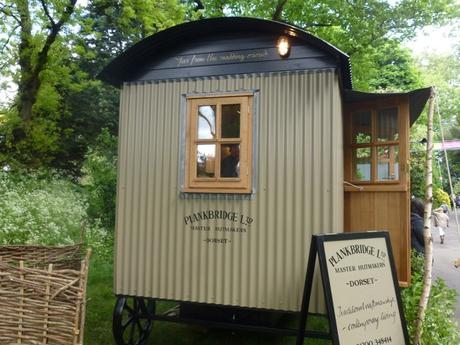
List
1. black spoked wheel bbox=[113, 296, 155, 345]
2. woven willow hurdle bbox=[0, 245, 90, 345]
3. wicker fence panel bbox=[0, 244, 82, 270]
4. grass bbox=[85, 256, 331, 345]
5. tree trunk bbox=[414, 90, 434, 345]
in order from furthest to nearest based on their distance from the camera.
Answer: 1. grass bbox=[85, 256, 331, 345]
2. black spoked wheel bbox=[113, 296, 155, 345]
3. wicker fence panel bbox=[0, 244, 82, 270]
4. tree trunk bbox=[414, 90, 434, 345]
5. woven willow hurdle bbox=[0, 245, 90, 345]

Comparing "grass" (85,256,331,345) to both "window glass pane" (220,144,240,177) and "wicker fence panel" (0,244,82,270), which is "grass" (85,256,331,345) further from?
"window glass pane" (220,144,240,177)

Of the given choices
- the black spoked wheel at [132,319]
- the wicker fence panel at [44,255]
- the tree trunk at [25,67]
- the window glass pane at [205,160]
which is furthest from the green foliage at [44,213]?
the window glass pane at [205,160]

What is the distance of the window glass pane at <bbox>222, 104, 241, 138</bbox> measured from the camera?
14.9ft

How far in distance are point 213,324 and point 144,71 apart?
284 cm

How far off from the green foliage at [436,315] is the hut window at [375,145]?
127 centimetres

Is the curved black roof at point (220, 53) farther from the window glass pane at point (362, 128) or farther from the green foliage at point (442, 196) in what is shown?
the green foliage at point (442, 196)

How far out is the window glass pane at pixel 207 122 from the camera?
4.62 metres

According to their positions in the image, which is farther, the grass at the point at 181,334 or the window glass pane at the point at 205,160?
the grass at the point at 181,334

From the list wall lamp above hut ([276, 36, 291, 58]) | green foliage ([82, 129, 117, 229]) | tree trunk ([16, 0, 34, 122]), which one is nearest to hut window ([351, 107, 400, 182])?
wall lamp above hut ([276, 36, 291, 58])

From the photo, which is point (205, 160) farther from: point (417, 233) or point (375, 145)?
point (417, 233)

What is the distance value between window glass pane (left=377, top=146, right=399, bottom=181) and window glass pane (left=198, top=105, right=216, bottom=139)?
2003 millimetres

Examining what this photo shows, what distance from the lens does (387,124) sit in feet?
17.0

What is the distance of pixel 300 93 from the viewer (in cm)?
441

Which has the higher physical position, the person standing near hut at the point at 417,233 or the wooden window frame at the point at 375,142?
the wooden window frame at the point at 375,142
